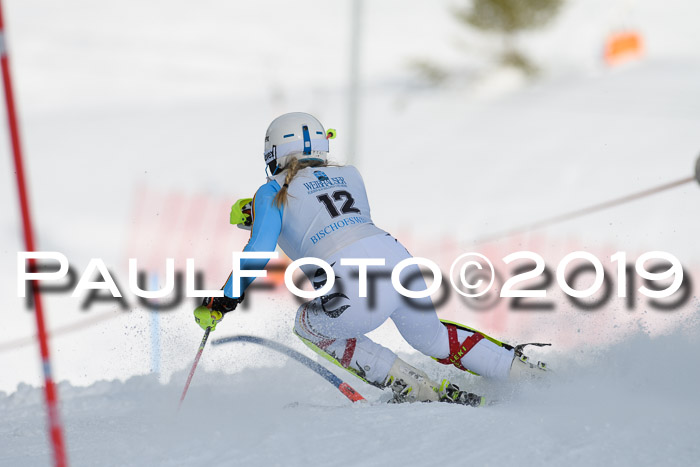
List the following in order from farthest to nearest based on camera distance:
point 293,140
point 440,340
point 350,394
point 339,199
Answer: point 350,394, point 440,340, point 293,140, point 339,199

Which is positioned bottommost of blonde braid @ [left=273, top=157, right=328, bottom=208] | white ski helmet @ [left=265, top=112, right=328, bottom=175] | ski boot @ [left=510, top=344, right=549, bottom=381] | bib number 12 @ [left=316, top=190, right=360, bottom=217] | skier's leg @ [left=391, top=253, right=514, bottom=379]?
ski boot @ [left=510, top=344, right=549, bottom=381]

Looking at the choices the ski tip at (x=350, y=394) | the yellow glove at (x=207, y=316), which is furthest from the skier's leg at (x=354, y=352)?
the yellow glove at (x=207, y=316)

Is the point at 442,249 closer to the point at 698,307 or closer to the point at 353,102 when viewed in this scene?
the point at 353,102

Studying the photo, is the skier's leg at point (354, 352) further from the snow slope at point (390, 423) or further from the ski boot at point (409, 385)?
the snow slope at point (390, 423)

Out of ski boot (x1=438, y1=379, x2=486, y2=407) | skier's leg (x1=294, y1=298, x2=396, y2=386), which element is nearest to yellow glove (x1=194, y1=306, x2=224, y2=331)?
skier's leg (x1=294, y1=298, x2=396, y2=386)

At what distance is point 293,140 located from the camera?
440cm

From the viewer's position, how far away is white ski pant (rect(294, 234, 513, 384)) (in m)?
4.16

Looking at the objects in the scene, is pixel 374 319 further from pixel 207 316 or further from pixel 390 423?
pixel 207 316

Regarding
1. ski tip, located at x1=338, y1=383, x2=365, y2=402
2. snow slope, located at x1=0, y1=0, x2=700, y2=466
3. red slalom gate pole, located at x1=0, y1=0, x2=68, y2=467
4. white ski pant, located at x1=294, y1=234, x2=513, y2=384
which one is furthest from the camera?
ski tip, located at x1=338, y1=383, x2=365, y2=402

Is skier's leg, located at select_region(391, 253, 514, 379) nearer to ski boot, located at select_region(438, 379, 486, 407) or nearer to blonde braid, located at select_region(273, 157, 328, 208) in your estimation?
ski boot, located at select_region(438, 379, 486, 407)

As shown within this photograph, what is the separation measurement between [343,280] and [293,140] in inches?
31.0

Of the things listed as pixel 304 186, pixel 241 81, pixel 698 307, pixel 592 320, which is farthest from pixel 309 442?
pixel 241 81

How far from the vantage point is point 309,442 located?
3604 mm

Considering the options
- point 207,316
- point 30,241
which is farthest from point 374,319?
point 30,241
